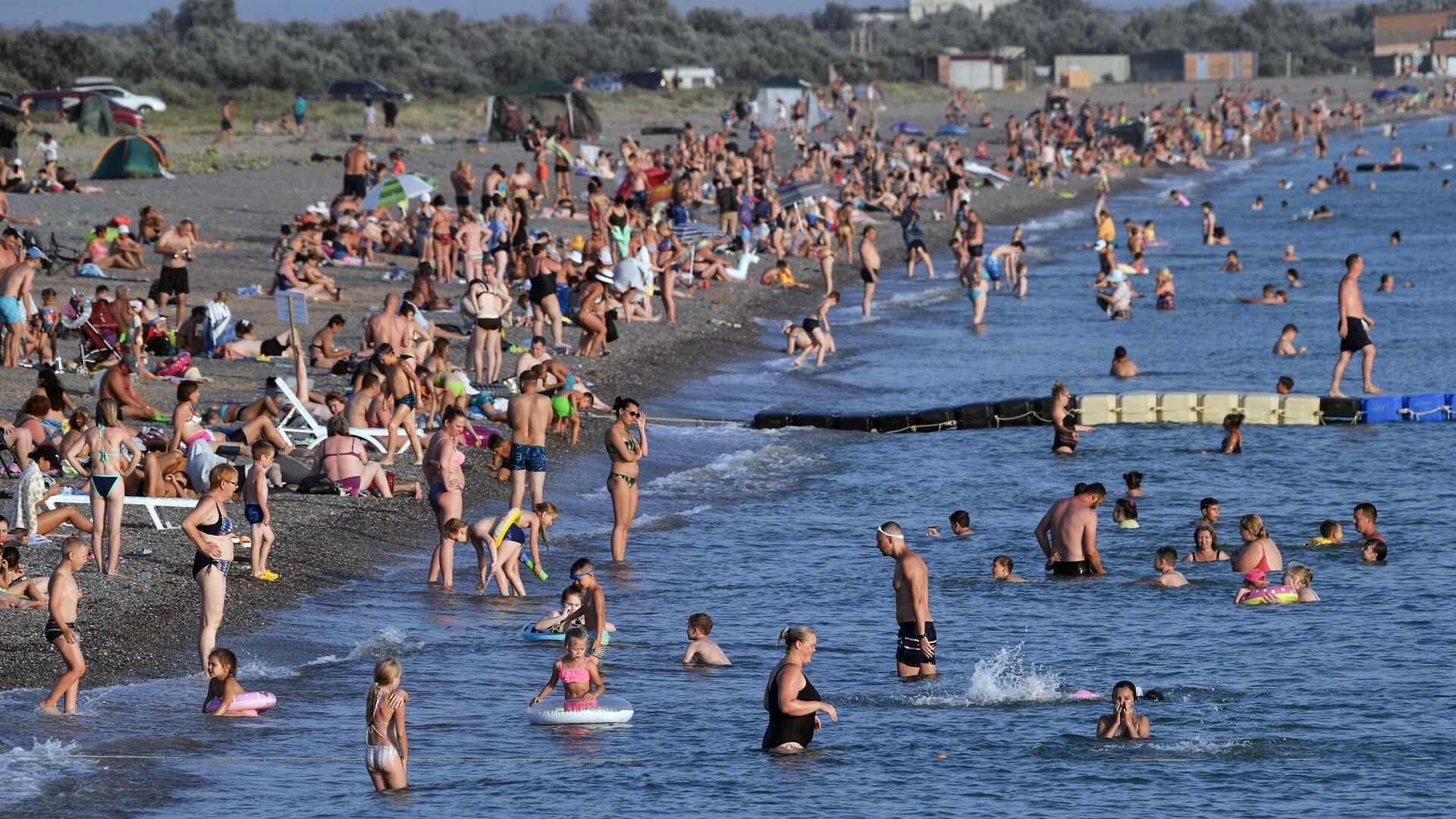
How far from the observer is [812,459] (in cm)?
2177

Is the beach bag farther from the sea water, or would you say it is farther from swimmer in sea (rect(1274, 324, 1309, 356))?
swimmer in sea (rect(1274, 324, 1309, 356))

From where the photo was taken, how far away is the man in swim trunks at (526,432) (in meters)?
16.7

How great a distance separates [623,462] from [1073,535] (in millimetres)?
4062

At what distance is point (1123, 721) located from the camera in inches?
471

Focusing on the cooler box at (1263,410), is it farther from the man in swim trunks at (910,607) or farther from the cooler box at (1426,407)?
the man in swim trunks at (910,607)

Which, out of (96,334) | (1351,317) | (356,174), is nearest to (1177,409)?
(1351,317)

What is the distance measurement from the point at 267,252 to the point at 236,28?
8480 centimetres

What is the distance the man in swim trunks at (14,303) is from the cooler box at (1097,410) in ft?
43.3

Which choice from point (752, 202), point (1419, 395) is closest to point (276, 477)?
point (1419, 395)

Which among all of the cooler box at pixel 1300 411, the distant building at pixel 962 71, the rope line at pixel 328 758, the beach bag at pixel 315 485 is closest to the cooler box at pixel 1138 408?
the cooler box at pixel 1300 411

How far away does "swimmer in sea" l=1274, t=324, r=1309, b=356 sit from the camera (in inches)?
1152

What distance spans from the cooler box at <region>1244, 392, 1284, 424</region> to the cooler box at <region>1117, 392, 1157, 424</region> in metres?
1.18

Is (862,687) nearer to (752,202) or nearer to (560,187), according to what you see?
(752,202)

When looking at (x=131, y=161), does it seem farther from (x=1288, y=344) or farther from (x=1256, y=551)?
(x=1256, y=551)
